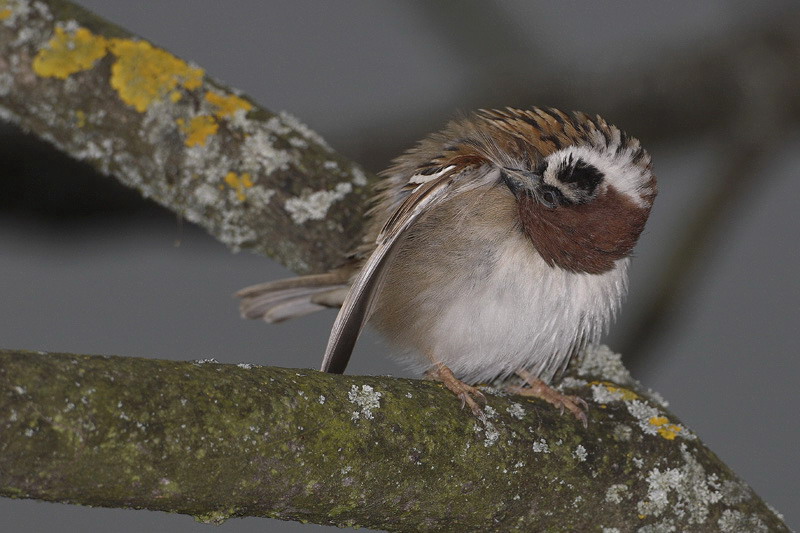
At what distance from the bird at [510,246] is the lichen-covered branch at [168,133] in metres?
0.36

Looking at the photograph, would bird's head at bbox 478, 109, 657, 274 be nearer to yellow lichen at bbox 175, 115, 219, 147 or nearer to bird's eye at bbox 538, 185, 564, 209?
bird's eye at bbox 538, 185, 564, 209

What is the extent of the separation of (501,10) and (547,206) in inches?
71.1

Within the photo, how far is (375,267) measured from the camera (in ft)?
5.22

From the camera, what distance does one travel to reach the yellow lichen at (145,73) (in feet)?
6.93

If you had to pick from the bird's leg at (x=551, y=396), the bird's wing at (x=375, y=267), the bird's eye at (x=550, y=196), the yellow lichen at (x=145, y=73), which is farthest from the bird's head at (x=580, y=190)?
the yellow lichen at (x=145, y=73)

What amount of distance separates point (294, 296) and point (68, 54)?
2.52 feet

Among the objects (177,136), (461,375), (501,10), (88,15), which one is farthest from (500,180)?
(501,10)

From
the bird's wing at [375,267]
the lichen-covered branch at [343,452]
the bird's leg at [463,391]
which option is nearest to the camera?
the lichen-covered branch at [343,452]

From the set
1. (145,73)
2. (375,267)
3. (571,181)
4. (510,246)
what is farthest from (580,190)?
(145,73)

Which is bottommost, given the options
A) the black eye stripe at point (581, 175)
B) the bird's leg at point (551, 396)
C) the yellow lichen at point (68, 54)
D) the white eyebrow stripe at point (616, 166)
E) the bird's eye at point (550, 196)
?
the bird's leg at point (551, 396)

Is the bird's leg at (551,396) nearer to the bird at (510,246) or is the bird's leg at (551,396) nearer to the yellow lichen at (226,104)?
the bird at (510,246)

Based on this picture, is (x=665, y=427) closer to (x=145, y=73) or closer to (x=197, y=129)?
(x=197, y=129)

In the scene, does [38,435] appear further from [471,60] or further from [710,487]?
[471,60]

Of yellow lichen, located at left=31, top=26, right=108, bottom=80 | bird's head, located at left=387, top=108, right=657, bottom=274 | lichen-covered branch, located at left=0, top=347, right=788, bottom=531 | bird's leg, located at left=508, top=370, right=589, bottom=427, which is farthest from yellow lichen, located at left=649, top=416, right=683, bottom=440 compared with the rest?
yellow lichen, located at left=31, top=26, right=108, bottom=80
